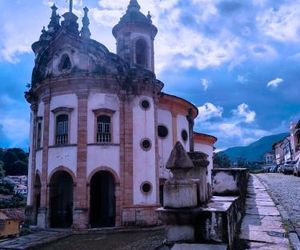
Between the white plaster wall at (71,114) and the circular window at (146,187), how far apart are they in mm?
4931

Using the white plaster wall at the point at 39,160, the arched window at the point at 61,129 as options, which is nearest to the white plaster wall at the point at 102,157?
the arched window at the point at 61,129

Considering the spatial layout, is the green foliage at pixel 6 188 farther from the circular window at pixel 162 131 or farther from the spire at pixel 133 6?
the spire at pixel 133 6

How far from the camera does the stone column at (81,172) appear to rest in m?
19.2

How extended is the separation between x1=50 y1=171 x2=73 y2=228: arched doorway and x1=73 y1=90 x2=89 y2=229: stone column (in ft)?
5.66

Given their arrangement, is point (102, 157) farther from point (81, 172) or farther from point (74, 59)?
point (74, 59)

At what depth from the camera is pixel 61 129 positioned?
21250 millimetres

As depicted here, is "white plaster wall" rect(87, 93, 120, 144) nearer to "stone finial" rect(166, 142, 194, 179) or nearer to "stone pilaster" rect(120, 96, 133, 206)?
"stone pilaster" rect(120, 96, 133, 206)

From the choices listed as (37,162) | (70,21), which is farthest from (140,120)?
(70,21)

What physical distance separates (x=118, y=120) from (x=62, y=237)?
7.52m

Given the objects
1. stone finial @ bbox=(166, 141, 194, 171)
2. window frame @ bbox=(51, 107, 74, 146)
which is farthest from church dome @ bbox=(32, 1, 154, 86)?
stone finial @ bbox=(166, 141, 194, 171)

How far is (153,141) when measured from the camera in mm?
21844

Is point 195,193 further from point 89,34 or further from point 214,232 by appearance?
point 89,34

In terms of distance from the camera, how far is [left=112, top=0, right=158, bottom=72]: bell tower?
2397 cm

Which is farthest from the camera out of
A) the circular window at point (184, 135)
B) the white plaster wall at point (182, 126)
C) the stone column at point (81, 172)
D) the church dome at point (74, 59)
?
the circular window at point (184, 135)
